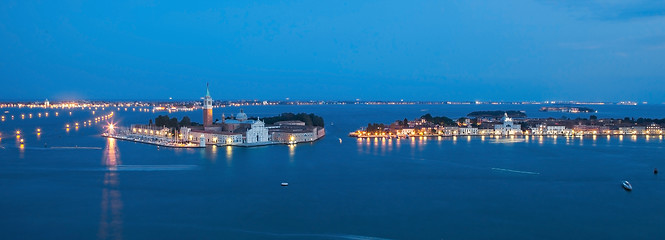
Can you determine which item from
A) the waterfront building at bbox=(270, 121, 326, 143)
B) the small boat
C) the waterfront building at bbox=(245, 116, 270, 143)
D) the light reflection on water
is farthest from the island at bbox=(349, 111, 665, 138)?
the light reflection on water

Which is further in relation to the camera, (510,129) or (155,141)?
(510,129)

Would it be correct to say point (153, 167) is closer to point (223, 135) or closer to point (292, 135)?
point (223, 135)

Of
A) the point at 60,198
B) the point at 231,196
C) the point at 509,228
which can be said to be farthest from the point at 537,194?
the point at 60,198

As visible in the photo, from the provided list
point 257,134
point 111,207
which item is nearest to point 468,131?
point 257,134

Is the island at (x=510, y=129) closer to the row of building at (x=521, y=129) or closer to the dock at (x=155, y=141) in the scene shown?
the row of building at (x=521, y=129)

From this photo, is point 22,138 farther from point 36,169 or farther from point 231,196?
point 231,196

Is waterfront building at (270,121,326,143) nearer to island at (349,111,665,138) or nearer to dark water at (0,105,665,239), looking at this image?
dark water at (0,105,665,239)

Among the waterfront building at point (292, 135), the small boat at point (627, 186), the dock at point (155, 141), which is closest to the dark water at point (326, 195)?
the small boat at point (627, 186)

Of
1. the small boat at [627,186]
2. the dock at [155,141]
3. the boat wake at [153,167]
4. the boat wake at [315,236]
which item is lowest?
the boat wake at [315,236]
